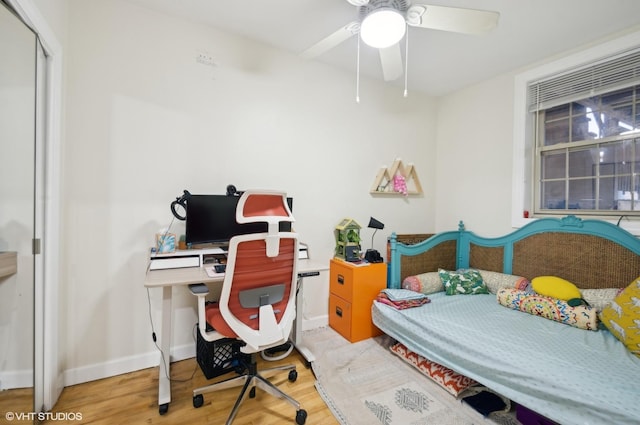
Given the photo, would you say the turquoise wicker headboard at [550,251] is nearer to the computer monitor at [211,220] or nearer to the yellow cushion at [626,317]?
the yellow cushion at [626,317]

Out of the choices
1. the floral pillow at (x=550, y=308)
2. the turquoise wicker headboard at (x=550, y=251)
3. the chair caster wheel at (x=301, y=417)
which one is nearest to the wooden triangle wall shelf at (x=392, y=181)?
the turquoise wicker headboard at (x=550, y=251)

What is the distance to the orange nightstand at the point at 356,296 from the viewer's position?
8.01 ft

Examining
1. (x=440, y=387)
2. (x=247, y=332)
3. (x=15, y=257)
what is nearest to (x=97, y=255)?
(x=15, y=257)

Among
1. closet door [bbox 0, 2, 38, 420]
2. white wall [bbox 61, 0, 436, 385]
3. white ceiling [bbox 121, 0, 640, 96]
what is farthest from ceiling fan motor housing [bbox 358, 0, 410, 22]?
closet door [bbox 0, 2, 38, 420]

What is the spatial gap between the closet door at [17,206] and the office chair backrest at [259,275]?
1.06 meters

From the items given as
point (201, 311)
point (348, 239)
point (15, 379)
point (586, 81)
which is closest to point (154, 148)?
point (201, 311)

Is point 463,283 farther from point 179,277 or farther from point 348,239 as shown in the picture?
point 179,277

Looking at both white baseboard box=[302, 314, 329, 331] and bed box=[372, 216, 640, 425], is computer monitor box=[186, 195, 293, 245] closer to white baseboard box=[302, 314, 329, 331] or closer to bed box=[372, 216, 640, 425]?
white baseboard box=[302, 314, 329, 331]

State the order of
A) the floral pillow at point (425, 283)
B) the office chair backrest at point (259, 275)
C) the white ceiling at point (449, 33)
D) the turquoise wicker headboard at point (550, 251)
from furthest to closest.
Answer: the floral pillow at point (425, 283)
the turquoise wicker headboard at point (550, 251)
the white ceiling at point (449, 33)
the office chair backrest at point (259, 275)

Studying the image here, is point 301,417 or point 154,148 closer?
point 301,417

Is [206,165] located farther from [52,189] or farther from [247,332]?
[247,332]

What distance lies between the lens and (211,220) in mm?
1985

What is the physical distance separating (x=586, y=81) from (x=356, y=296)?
271 centimetres

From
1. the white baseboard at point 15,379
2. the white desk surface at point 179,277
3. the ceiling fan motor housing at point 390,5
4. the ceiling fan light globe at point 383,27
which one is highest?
the ceiling fan motor housing at point 390,5
